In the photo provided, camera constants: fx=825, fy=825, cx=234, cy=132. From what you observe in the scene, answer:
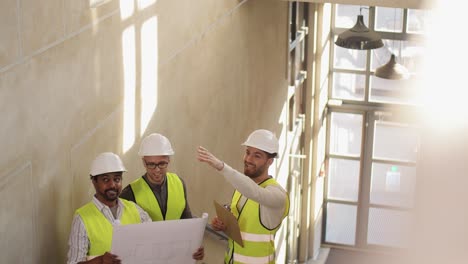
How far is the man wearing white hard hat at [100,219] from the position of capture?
16.4 ft

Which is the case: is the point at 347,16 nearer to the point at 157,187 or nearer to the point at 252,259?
the point at 252,259

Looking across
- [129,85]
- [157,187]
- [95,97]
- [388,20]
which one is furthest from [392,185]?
[95,97]

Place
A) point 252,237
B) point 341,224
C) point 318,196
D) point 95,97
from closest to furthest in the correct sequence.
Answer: point 95,97 < point 252,237 < point 318,196 < point 341,224

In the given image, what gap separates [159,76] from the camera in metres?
6.88

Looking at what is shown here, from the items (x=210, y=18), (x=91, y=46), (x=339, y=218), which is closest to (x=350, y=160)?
(x=339, y=218)

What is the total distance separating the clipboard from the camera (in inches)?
233

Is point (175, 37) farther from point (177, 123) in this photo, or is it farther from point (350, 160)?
point (350, 160)

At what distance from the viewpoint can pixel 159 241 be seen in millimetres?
5055

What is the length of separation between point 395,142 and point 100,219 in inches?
463

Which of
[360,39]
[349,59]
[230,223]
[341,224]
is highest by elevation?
[360,39]

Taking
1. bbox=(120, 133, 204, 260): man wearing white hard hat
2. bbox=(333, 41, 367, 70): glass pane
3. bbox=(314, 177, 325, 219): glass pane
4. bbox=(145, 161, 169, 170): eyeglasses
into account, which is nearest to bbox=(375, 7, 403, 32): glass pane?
bbox=(333, 41, 367, 70): glass pane

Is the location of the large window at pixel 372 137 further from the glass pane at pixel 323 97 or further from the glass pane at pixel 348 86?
the glass pane at pixel 323 97

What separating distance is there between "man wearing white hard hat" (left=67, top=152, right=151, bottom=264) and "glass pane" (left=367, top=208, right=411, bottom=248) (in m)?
11.9

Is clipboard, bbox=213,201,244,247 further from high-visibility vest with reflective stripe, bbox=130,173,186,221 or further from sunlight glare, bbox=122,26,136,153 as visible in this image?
sunlight glare, bbox=122,26,136,153
